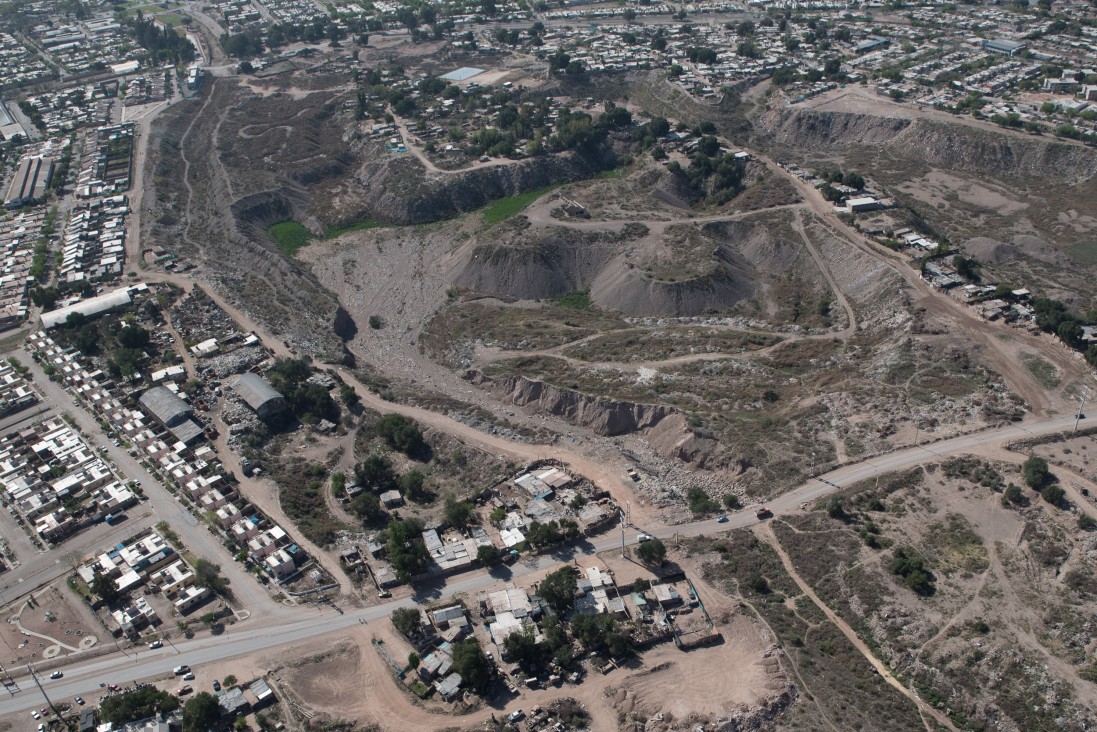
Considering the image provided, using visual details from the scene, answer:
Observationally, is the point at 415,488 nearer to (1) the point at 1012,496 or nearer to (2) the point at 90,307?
(1) the point at 1012,496

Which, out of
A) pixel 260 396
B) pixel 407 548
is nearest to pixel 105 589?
pixel 407 548

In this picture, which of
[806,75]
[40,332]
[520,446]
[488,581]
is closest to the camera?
[488,581]

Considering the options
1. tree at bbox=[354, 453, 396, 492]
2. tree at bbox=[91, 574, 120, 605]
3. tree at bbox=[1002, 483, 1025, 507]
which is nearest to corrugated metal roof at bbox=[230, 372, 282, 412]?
tree at bbox=[354, 453, 396, 492]

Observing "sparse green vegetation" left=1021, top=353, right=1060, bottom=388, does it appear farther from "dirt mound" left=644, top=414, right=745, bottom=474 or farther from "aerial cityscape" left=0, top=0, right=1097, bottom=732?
"dirt mound" left=644, top=414, right=745, bottom=474

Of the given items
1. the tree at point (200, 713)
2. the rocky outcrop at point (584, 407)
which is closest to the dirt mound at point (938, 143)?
the rocky outcrop at point (584, 407)

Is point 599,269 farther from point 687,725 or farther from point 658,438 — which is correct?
point 687,725

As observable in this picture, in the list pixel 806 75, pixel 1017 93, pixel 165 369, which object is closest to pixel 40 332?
pixel 165 369
